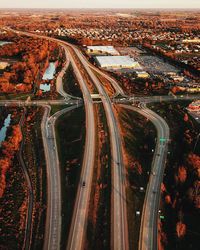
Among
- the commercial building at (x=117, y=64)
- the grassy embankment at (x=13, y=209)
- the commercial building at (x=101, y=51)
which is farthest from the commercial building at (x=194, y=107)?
the commercial building at (x=101, y=51)

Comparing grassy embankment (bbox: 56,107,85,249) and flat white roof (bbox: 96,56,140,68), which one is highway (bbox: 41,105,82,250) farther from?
flat white roof (bbox: 96,56,140,68)

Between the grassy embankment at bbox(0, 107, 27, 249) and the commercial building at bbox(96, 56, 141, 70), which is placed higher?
the commercial building at bbox(96, 56, 141, 70)

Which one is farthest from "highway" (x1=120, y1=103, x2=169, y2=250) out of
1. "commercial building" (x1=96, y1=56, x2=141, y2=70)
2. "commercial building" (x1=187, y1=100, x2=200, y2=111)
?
"commercial building" (x1=96, y1=56, x2=141, y2=70)

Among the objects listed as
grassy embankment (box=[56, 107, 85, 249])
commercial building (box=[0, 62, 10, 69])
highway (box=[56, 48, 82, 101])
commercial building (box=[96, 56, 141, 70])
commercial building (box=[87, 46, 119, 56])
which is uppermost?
commercial building (box=[87, 46, 119, 56])

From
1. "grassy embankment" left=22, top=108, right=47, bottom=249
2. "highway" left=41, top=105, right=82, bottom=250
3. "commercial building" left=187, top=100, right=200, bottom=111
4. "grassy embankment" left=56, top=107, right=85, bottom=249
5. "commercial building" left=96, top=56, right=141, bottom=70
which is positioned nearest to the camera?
"highway" left=41, top=105, right=82, bottom=250

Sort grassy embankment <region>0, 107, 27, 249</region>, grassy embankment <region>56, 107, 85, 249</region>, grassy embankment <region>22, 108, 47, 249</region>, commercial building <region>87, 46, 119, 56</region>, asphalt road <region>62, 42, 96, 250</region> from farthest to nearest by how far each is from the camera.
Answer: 1. commercial building <region>87, 46, 119, 56</region>
2. grassy embankment <region>56, 107, 85, 249</region>
3. grassy embankment <region>22, 108, 47, 249</region>
4. grassy embankment <region>0, 107, 27, 249</region>
5. asphalt road <region>62, 42, 96, 250</region>

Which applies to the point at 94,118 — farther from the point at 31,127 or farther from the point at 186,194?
the point at 186,194

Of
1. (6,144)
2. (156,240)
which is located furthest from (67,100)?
(156,240)

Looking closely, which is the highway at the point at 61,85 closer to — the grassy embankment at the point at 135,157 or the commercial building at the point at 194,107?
the grassy embankment at the point at 135,157
